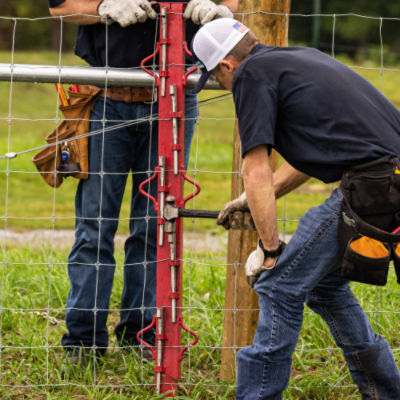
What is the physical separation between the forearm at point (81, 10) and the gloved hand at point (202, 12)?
45 centimetres

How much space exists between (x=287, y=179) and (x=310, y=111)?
50 cm

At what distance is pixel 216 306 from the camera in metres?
4.54

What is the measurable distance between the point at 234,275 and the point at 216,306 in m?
1.12

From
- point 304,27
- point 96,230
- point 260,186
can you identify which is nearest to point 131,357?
point 96,230

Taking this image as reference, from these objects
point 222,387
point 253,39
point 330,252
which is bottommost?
point 222,387

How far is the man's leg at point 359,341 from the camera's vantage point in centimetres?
309

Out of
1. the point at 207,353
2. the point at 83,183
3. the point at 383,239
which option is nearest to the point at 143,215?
the point at 83,183

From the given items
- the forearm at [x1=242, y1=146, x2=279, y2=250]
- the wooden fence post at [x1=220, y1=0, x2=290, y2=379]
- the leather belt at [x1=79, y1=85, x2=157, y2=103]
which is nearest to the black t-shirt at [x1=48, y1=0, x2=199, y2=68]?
the leather belt at [x1=79, y1=85, x2=157, y2=103]

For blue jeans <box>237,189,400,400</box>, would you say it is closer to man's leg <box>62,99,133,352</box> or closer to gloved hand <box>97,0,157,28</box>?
man's leg <box>62,99,133,352</box>

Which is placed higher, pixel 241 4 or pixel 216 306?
pixel 241 4

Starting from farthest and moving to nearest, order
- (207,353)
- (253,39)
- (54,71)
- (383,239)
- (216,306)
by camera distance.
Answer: (216,306), (207,353), (54,71), (253,39), (383,239)

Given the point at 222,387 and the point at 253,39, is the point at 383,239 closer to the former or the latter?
the point at 253,39

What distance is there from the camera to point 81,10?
344 cm

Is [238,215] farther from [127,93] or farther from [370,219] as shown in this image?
[127,93]
